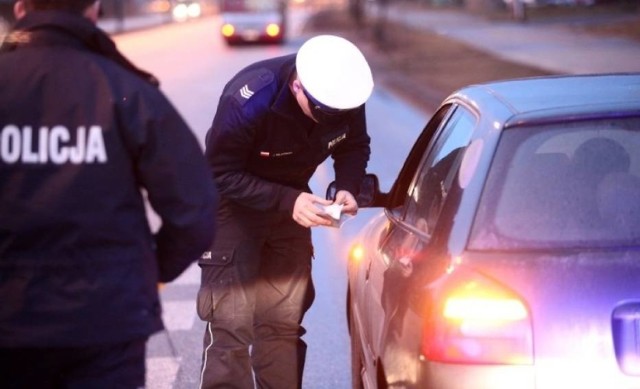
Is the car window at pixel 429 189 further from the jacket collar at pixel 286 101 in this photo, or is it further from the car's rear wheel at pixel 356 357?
the car's rear wheel at pixel 356 357

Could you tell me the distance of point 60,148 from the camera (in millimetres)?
3369

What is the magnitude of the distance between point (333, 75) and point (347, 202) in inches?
23.8

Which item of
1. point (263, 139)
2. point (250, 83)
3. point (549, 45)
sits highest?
point (250, 83)

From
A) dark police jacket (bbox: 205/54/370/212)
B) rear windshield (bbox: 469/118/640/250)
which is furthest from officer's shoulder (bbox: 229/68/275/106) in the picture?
rear windshield (bbox: 469/118/640/250)

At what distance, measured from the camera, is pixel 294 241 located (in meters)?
5.68

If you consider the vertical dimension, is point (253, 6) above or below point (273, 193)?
above

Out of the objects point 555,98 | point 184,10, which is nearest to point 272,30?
point 555,98

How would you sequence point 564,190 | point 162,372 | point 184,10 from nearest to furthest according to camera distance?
point 564,190
point 162,372
point 184,10

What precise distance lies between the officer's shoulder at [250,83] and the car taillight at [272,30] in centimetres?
4011

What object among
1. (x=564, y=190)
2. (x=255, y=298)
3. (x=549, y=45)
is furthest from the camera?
(x=549, y=45)

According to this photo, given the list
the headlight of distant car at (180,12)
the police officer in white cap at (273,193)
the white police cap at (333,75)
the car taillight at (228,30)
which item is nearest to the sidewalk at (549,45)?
the car taillight at (228,30)

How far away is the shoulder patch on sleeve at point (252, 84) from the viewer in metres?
5.30

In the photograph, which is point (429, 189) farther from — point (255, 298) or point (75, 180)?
point (75, 180)

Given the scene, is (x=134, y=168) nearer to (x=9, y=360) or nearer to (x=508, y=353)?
→ (x=9, y=360)
